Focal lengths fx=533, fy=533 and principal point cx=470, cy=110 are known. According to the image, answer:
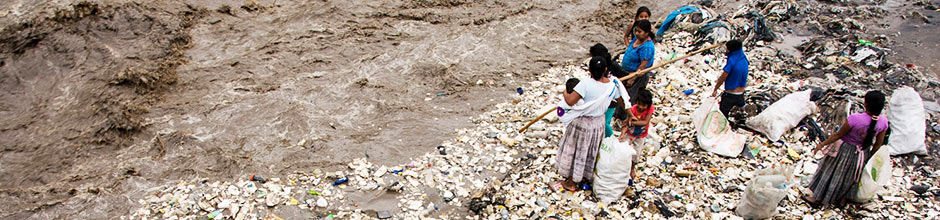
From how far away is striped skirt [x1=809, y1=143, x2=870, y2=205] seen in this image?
3869 mm

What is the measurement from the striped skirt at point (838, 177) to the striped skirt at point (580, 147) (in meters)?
1.73

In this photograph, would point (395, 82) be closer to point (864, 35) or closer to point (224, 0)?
point (224, 0)

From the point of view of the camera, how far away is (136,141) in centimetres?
539

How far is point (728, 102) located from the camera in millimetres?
5121

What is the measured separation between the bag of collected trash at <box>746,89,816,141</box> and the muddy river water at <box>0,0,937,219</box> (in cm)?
276

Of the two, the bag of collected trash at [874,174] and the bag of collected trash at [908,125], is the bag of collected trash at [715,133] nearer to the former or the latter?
the bag of collected trash at [874,174]

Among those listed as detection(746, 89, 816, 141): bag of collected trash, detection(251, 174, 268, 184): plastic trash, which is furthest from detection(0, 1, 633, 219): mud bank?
detection(746, 89, 816, 141): bag of collected trash

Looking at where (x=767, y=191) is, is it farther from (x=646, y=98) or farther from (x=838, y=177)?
(x=646, y=98)

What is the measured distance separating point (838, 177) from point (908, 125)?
155 cm

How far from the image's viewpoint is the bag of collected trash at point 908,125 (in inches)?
190

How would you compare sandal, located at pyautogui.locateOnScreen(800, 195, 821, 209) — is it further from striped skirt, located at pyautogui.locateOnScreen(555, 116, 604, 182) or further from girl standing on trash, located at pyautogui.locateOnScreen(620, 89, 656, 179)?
striped skirt, located at pyautogui.locateOnScreen(555, 116, 604, 182)

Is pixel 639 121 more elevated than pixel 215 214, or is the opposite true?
pixel 639 121

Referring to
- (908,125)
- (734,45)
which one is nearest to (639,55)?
(734,45)

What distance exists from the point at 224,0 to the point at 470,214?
6.11 meters
